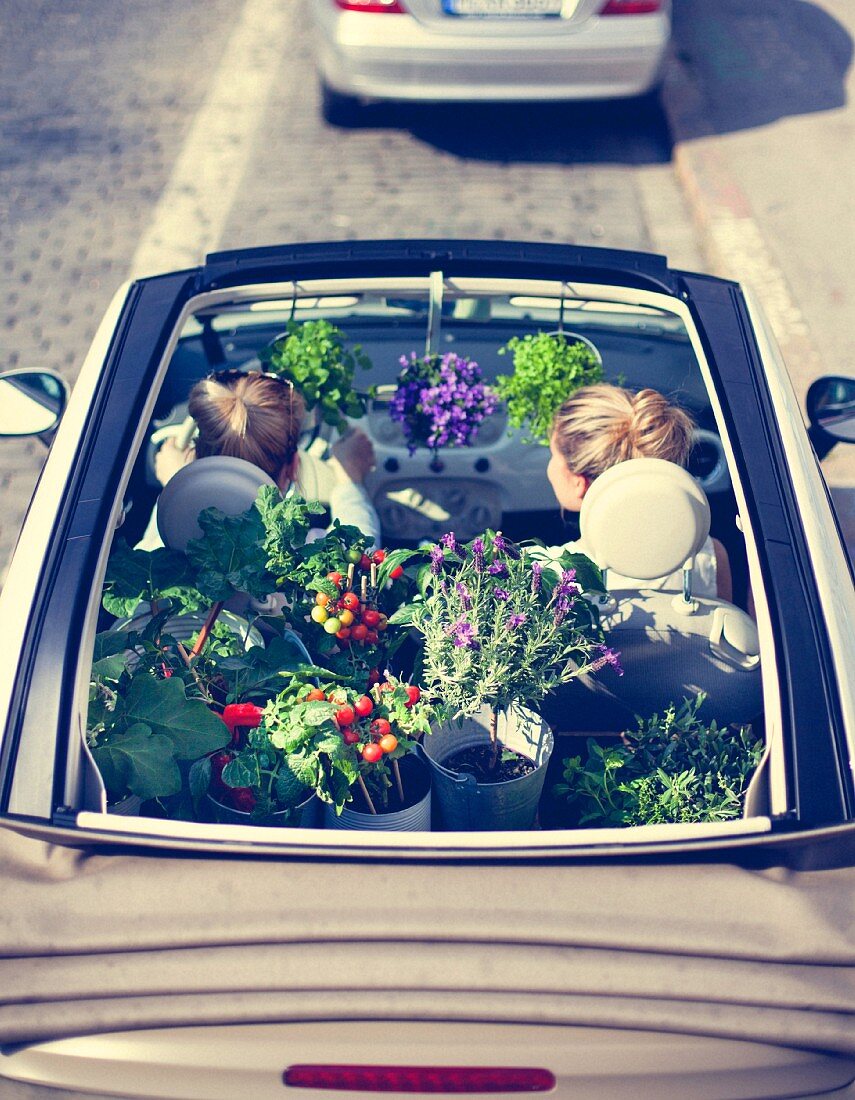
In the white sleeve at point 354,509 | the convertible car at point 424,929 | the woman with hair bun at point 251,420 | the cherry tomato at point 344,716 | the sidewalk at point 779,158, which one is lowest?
the convertible car at point 424,929

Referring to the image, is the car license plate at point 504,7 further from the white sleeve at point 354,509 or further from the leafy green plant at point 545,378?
the white sleeve at point 354,509

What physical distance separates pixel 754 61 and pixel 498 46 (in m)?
2.89

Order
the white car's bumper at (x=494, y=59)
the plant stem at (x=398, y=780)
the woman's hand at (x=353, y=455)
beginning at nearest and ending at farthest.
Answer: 1. the plant stem at (x=398, y=780)
2. the woman's hand at (x=353, y=455)
3. the white car's bumper at (x=494, y=59)

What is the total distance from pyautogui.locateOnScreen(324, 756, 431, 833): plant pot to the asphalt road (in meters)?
3.39

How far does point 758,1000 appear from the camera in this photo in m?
1.56

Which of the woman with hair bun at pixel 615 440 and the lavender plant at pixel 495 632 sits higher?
the woman with hair bun at pixel 615 440

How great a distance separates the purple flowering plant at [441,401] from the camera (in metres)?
3.24

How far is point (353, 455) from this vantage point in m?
3.52

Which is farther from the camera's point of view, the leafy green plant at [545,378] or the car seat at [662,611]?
the leafy green plant at [545,378]

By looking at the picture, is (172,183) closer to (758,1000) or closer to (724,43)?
(724,43)

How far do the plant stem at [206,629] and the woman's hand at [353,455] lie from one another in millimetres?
1219

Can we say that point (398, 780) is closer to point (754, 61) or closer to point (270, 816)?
point (270, 816)

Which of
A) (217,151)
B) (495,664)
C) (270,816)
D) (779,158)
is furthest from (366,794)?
(779,158)

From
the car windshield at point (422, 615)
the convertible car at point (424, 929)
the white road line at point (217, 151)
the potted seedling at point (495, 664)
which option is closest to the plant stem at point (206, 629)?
the car windshield at point (422, 615)
